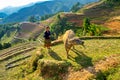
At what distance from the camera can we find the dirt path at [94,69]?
66.0ft

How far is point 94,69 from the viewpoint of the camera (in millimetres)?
20656

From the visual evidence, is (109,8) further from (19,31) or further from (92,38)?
(92,38)

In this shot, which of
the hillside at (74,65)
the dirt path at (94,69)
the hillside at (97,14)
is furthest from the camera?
the hillside at (97,14)

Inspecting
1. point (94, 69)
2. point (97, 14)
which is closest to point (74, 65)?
point (94, 69)

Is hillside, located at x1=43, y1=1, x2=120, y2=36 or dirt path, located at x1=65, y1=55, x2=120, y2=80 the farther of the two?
hillside, located at x1=43, y1=1, x2=120, y2=36

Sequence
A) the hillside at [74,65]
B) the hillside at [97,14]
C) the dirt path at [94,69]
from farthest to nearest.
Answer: the hillside at [97,14]
the hillside at [74,65]
the dirt path at [94,69]

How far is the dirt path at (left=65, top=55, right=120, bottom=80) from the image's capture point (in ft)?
66.0

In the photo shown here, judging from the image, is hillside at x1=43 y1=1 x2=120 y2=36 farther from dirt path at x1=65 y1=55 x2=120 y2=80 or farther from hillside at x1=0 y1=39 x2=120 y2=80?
dirt path at x1=65 y1=55 x2=120 y2=80

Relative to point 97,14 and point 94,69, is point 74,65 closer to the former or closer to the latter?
point 94,69

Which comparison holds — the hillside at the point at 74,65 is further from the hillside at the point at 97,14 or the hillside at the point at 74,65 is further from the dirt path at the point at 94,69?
the hillside at the point at 97,14

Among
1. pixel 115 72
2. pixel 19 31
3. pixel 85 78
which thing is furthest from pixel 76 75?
pixel 19 31

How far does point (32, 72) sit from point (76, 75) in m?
5.45

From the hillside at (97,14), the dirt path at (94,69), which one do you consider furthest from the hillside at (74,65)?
the hillside at (97,14)

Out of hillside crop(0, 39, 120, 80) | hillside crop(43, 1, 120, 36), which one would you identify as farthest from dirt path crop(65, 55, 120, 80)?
hillside crop(43, 1, 120, 36)
